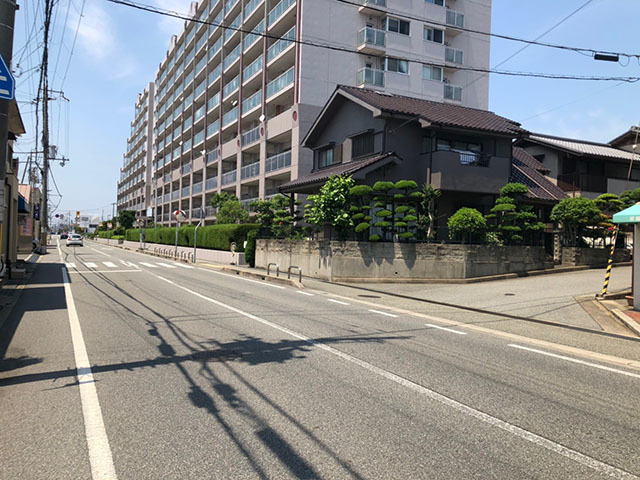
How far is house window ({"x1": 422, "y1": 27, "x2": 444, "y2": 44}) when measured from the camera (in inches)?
1382

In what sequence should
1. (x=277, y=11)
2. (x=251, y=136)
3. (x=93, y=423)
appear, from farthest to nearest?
(x=251, y=136) < (x=277, y=11) < (x=93, y=423)

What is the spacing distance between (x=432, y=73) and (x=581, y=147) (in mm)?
12280

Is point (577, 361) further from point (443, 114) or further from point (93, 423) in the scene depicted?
point (443, 114)

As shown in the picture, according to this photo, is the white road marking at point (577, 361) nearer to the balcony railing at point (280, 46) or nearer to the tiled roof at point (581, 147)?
the tiled roof at point (581, 147)

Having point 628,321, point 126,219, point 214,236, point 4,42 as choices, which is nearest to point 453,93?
point 214,236

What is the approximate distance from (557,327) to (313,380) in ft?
23.8

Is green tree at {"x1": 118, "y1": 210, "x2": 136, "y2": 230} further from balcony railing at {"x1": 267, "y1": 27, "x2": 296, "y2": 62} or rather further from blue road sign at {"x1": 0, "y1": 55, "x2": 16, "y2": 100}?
blue road sign at {"x1": 0, "y1": 55, "x2": 16, "y2": 100}

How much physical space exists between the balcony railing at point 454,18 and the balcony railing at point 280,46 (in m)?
13.7

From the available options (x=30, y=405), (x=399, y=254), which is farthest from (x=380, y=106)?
(x=30, y=405)

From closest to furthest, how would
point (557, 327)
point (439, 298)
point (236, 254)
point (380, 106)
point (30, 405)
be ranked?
point (30, 405)
point (557, 327)
point (439, 298)
point (380, 106)
point (236, 254)

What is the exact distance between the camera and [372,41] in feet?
105

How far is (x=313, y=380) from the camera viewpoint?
5.48 meters

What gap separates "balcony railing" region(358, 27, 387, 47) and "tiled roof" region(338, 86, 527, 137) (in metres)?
8.53

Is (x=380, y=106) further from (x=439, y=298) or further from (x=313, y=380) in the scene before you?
(x=313, y=380)
